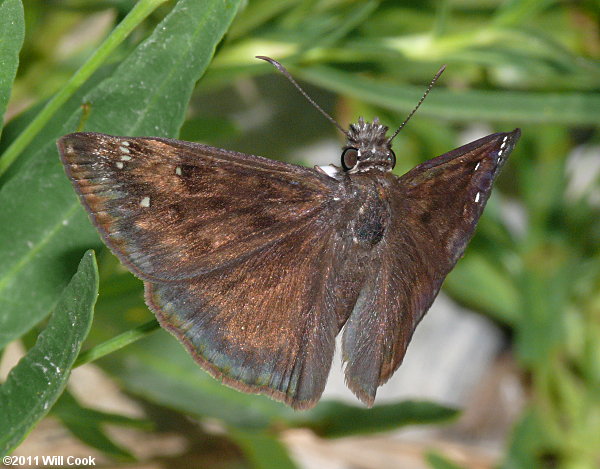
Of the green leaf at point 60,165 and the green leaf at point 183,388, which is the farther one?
the green leaf at point 183,388

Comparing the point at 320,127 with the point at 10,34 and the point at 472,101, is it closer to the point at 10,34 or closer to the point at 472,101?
the point at 472,101

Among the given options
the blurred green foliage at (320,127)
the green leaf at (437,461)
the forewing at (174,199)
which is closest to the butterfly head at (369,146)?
the forewing at (174,199)

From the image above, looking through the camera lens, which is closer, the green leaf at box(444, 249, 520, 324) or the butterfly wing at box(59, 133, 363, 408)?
the butterfly wing at box(59, 133, 363, 408)

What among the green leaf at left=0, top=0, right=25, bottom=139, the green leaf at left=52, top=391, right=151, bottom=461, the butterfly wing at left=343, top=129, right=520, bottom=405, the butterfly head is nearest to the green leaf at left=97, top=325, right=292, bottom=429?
the green leaf at left=52, top=391, right=151, bottom=461

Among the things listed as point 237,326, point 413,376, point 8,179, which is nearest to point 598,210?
point 413,376

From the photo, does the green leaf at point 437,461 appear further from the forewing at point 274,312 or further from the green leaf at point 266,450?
the forewing at point 274,312

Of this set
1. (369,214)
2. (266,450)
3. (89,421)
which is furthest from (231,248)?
(266,450)

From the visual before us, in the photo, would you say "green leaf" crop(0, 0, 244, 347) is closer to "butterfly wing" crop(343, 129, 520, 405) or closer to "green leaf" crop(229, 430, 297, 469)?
"butterfly wing" crop(343, 129, 520, 405)
